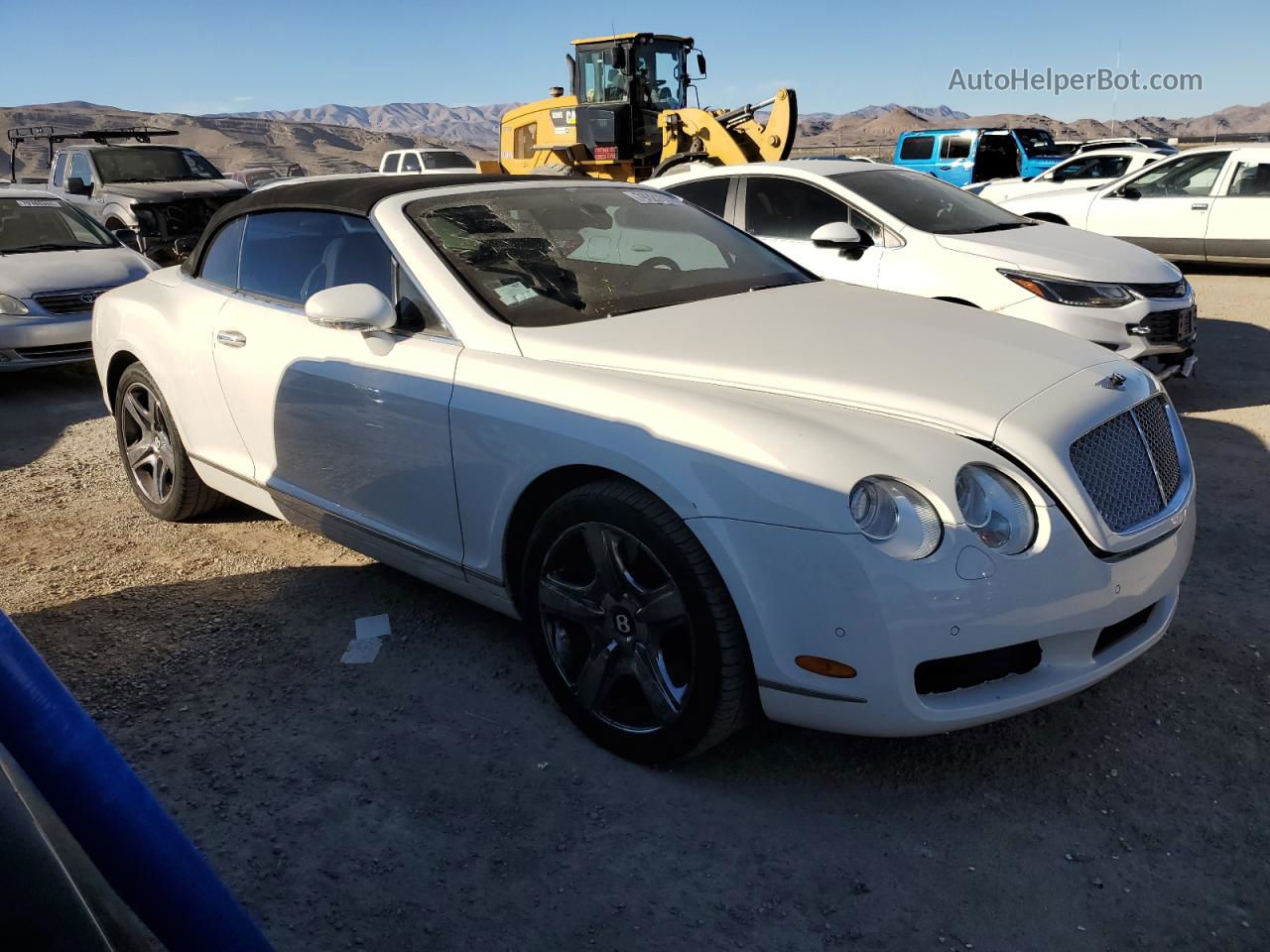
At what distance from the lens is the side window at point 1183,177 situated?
38.2ft

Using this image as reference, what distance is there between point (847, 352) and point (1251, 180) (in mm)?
10806

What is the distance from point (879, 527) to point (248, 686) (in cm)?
219

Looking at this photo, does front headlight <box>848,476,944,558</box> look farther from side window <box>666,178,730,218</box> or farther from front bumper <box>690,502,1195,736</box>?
side window <box>666,178,730,218</box>

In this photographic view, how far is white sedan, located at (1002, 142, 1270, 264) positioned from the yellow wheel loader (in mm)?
3415

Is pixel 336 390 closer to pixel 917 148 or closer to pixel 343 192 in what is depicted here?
pixel 343 192

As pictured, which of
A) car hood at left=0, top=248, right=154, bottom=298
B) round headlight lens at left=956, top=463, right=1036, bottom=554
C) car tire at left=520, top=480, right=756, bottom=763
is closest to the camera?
round headlight lens at left=956, top=463, right=1036, bottom=554

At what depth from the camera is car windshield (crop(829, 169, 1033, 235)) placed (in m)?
6.77

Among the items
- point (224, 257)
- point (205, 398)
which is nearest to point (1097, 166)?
point (224, 257)

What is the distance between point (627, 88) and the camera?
14.5m

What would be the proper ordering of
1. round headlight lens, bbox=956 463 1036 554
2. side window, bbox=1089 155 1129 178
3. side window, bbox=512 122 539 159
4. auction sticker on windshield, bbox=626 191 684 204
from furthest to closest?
side window, bbox=1089 155 1129 178, side window, bbox=512 122 539 159, auction sticker on windshield, bbox=626 191 684 204, round headlight lens, bbox=956 463 1036 554

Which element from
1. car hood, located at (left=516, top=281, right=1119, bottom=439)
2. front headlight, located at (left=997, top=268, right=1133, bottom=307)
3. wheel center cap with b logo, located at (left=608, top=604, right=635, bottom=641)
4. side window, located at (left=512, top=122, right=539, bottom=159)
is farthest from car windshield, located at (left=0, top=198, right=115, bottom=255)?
side window, located at (left=512, top=122, right=539, bottom=159)

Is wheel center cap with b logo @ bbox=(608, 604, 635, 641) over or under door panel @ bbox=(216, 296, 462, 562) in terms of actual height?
under

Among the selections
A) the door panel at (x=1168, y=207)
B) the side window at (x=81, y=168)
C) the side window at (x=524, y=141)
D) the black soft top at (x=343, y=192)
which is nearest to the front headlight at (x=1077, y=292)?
the black soft top at (x=343, y=192)

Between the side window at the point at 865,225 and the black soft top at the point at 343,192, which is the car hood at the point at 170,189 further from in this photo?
the side window at the point at 865,225
